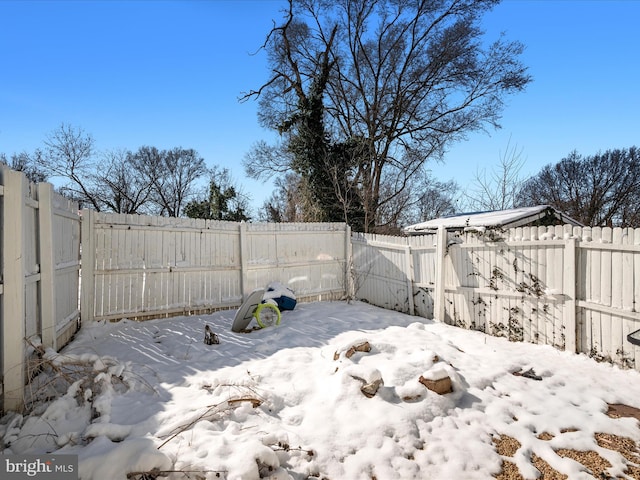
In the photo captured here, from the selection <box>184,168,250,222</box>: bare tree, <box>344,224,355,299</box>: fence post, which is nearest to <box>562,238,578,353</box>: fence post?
<box>344,224,355,299</box>: fence post

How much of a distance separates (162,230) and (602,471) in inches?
242

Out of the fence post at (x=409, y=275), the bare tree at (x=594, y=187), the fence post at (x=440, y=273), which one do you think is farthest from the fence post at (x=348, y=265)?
the bare tree at (x=594, y=187)

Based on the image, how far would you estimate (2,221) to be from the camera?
8.13 feet

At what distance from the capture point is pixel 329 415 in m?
2.62

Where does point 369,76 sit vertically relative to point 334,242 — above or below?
above

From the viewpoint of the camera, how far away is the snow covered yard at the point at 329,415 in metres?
2.08

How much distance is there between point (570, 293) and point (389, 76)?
13123mm

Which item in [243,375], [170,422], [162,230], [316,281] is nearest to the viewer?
[170,422]

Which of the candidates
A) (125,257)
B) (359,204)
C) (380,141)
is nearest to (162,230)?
(125,257)

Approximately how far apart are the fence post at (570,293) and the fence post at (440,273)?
6.15 feet

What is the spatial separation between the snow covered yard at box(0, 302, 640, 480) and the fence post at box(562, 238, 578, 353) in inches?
8.9

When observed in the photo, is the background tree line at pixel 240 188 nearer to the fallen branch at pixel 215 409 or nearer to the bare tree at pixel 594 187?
the bare tree at pixel 594 187

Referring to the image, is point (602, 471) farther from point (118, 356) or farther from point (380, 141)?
point (380, 141)

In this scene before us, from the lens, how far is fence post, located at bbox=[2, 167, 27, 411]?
2.43m
